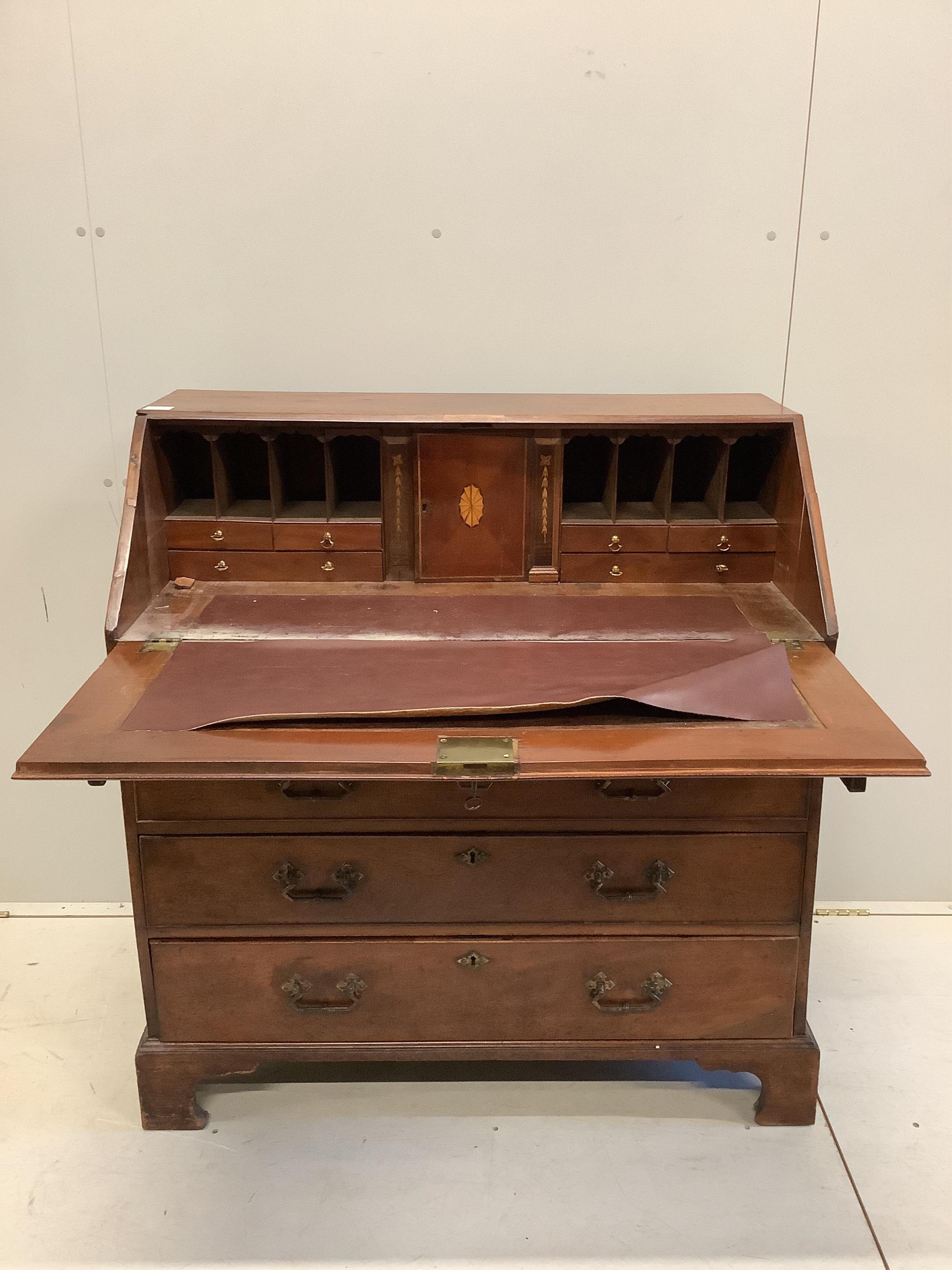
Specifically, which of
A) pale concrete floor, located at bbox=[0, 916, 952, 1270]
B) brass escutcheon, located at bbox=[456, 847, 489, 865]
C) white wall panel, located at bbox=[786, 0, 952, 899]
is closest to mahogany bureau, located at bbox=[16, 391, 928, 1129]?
brass escutcheon, located at bbox=[456, 847, 489, 865]

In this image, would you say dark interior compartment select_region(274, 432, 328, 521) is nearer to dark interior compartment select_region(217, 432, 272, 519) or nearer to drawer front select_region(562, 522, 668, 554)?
dark interior compartment select_region(217, 432, 272, 519)

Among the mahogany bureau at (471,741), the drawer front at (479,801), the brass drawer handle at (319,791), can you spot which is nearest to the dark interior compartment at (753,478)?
the mahogany bureau at (471,741)

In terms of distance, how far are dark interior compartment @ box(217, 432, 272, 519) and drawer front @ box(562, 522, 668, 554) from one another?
0.61 meters

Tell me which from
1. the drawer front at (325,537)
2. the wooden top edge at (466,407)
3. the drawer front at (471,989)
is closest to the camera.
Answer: the drawer front at (471,989)

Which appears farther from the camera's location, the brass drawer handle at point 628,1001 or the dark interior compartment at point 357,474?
the dark interior compartment at point 357,474

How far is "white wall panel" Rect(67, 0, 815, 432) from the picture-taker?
2.21 metres

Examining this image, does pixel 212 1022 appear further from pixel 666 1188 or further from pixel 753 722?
pixel 753 722

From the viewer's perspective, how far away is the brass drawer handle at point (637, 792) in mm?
1849

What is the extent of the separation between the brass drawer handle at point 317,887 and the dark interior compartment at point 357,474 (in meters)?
0.75

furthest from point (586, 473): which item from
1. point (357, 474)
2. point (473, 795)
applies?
point (473, 795)

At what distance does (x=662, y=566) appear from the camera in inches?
86.6

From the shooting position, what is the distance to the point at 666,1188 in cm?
193

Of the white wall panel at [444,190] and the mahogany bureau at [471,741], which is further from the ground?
the white wall panel at [444,190]

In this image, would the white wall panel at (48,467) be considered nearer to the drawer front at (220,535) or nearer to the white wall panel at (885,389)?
the drawer front at (220,535)
